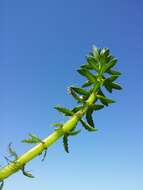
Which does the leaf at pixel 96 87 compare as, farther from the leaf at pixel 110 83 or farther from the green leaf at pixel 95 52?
the green leaf at pixel 95 52

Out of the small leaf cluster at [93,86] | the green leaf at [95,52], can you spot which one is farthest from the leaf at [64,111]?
the green leaf at [95,52]

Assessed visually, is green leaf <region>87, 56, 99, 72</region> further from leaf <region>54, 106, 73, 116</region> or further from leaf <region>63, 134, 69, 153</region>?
leaf <region>63, 134, 69, 153</region>

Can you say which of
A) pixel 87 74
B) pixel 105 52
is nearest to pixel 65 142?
pixel 87 74

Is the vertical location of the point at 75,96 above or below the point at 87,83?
below

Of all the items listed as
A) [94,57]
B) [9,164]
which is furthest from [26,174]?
[94,57]

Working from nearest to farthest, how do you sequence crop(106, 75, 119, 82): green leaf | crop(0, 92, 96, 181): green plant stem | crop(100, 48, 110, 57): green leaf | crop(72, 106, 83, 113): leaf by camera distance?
crop(0, 92, 96, 181): green plant stem → crop(72, 106, 83, 113): leaf → crop(106, 75, 119, 82): green leaf → crop(100, 48, 110, 57): green leaf

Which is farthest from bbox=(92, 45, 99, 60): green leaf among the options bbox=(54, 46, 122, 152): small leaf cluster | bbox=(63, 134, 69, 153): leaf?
bbox=(63, 134, 69, 153): leaf

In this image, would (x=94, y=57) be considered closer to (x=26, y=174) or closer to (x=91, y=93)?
(x=91, y=93)

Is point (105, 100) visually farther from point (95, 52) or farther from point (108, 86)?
point (95, 52)

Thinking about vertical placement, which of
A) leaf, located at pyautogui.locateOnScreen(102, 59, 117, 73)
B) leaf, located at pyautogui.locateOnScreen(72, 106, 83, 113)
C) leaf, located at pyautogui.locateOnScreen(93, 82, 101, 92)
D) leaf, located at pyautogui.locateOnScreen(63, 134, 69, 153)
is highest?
leaf, located at pyautogui.locateOnScreen(102, 59, 117, 73)
